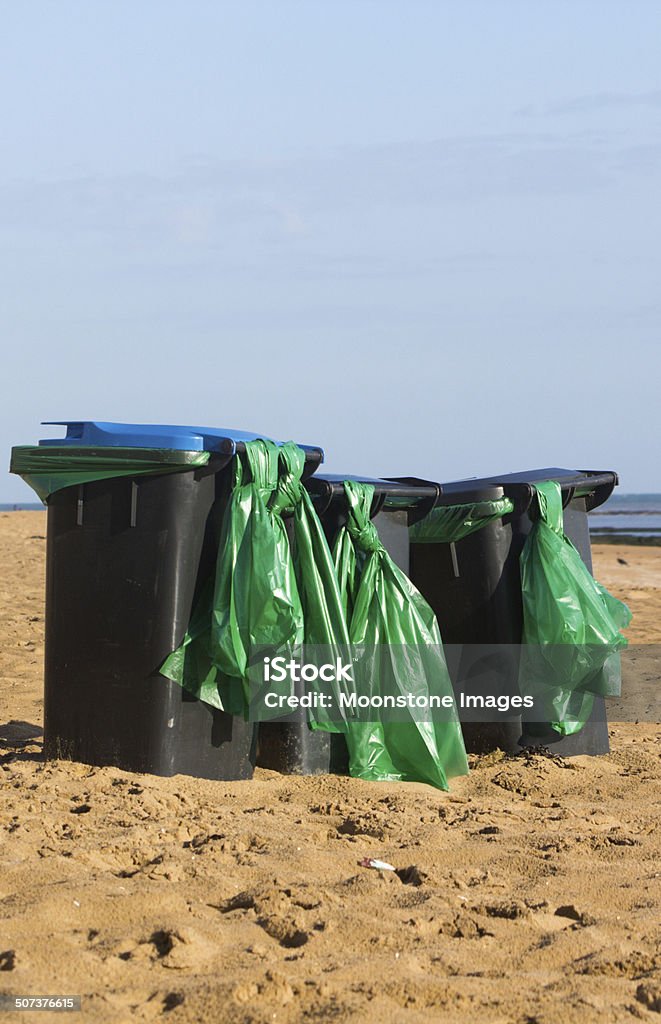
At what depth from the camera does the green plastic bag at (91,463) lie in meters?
3.96

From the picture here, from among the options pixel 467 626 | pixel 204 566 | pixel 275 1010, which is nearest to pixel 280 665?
pixel 204 566

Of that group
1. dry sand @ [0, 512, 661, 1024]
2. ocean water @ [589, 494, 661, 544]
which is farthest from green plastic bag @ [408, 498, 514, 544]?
ocean water @ [589, 494, 661, 544]

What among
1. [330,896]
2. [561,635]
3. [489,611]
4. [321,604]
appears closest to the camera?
[330,896]

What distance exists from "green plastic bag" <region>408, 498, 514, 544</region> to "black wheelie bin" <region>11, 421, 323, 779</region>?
4.07ft

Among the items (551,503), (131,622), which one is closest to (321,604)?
(131,622)

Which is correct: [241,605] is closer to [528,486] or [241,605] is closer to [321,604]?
[321,604]

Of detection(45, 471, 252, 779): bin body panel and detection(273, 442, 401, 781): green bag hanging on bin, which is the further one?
detection(273, 442, 401, 781): green bag hanging on bin

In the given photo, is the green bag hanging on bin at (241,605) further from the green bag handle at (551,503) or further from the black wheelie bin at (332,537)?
the green bag handle at (551,503)

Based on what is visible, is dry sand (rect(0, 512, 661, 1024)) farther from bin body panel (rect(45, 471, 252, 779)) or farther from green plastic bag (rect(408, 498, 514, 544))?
green plastic bag (rect(408, 498, 514, 544))

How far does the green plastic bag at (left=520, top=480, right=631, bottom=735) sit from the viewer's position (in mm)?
4723

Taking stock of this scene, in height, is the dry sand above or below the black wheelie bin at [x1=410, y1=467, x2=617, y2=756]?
below

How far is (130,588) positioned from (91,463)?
482mm

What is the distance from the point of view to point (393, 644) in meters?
4.43

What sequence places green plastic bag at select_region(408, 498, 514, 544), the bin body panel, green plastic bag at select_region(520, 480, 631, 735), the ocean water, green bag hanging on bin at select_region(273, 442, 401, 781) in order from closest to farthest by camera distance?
the bin body panel < green bag hanging on bin at select_region(273, 442, 401, 781) < green plastic bag at select_region(520, 480, 631, 735) < green plastic bag at select_region(408, 498, 514, 544) < the ocean water
